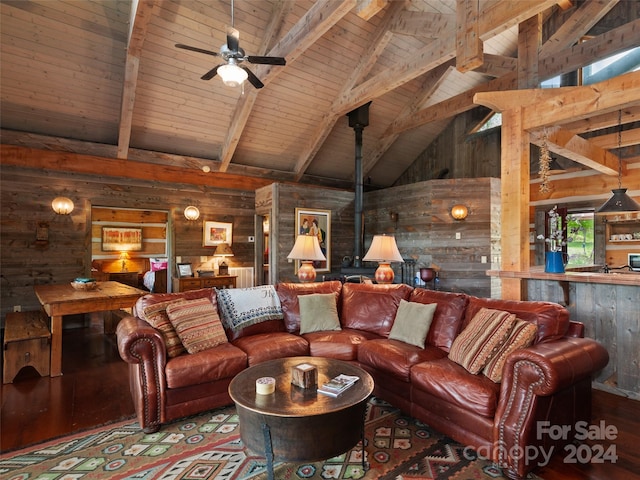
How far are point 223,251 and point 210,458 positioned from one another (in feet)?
16.8

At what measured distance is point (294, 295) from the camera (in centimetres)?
382

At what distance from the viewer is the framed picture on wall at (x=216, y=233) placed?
701 centimetres

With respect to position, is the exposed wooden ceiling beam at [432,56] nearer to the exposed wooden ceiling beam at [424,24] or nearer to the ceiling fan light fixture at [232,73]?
the exposed wooden ceiling beam at [424,24]

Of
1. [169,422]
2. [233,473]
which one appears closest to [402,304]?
[233,473]

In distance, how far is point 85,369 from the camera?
12.6 ft

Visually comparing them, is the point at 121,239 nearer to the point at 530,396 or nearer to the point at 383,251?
the point at 383,251

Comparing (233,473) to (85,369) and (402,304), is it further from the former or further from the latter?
(85,369)

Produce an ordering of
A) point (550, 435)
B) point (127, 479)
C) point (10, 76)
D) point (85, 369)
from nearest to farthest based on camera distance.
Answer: point (127, 479) < point (550, 435) < point (85, 369) < point (10, 76)

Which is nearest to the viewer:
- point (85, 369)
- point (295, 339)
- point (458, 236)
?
point (295, 339)

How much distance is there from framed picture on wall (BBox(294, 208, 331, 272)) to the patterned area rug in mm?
4387

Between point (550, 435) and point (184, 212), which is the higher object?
point (184, 212)

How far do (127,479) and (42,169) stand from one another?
17.9ft

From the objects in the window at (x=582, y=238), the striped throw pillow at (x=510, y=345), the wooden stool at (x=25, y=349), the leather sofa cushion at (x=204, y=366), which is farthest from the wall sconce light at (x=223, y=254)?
the window at (x=582, y=238)

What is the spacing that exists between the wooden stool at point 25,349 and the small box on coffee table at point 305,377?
307cm
